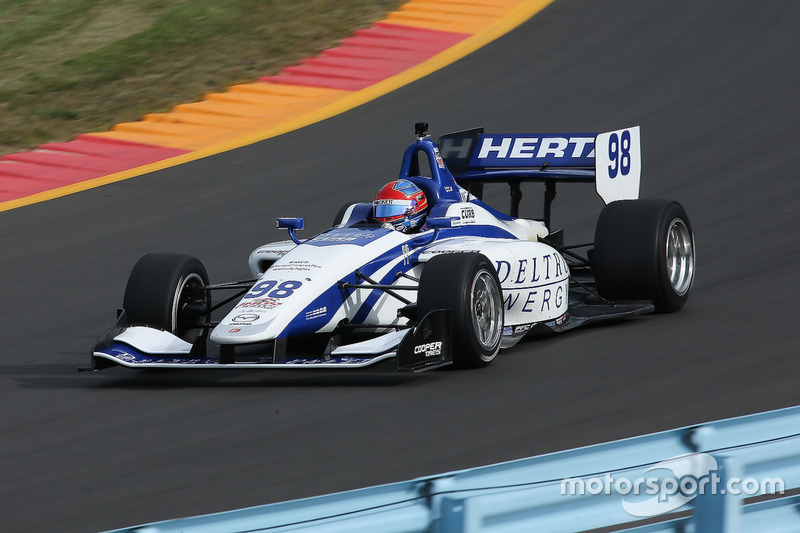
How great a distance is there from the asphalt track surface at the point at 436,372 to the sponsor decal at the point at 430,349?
7.4 inches

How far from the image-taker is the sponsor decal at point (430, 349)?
23.5 feet

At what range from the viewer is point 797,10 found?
58.2 feet

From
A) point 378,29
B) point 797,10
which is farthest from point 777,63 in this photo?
point 378,29

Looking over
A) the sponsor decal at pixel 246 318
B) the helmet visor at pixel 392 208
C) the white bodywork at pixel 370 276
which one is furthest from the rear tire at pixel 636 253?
the sponsor decal at pixel 246 318

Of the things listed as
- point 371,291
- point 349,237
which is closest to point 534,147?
point 349,237

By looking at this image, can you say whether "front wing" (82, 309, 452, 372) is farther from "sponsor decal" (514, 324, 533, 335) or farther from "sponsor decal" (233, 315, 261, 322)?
"sponsor decal" (514, 324, 533, 335)

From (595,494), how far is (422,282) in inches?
145

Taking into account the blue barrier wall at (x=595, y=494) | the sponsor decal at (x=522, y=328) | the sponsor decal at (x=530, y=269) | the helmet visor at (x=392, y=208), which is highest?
the helmet visor at (x=392, y=208)

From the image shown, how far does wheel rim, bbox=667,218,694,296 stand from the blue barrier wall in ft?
16.0

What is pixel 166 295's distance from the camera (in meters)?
8.19

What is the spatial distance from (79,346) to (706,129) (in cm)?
801

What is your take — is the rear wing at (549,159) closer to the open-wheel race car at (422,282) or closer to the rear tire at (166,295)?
the open-wheel race car at (422,282)

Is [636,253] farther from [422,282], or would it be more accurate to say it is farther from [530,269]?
[422,282]

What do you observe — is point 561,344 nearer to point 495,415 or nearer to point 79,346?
point 495,415
